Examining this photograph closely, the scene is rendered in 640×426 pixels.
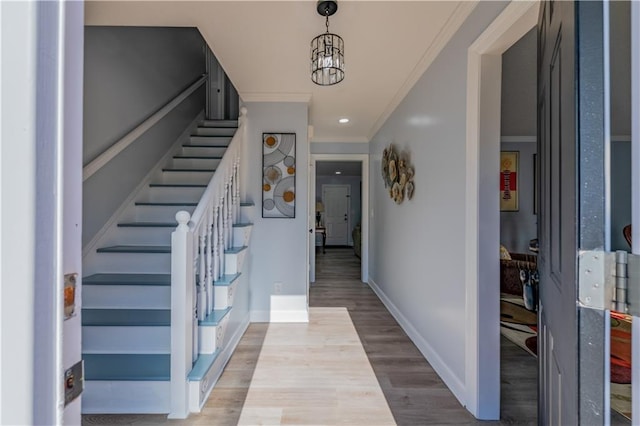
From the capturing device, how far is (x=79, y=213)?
477mm

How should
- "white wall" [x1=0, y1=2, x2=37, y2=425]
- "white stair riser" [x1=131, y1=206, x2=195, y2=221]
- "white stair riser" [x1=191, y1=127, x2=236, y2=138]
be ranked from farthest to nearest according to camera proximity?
"white stair riser" [x1=191, y1=127, x2=236, y2=138], "white stair riser" [x1=131, y1=206, x2=195, y2=221], "white wall" [x1=0, y1=2, x2=37, y2=425]

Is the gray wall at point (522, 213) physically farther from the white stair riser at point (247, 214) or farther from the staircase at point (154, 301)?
the staircase at point (154, 301)

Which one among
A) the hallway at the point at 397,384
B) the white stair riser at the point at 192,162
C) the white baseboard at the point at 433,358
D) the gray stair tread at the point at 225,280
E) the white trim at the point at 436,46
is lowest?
the hallway at the point at 397,384

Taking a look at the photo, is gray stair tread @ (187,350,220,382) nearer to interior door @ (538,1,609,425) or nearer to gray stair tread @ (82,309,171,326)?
gray stair tread @ (82,309,171,326)

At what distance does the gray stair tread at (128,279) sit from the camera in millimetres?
2186

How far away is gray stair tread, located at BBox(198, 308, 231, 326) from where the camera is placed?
2059mm

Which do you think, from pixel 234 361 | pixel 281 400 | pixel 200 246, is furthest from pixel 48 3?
pixel 234 361

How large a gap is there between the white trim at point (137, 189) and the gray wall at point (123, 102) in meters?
0.03

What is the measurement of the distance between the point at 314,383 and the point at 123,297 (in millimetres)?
1447

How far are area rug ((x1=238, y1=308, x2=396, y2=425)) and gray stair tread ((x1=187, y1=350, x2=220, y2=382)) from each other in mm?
314

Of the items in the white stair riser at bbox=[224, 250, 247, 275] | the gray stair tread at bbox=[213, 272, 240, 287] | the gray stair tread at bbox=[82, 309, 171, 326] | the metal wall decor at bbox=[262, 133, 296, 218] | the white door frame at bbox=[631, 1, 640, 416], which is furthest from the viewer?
the metal wall decor at bbox=[262, 133, 296, 218]

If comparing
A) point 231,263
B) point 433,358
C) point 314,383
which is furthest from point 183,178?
point 433,358

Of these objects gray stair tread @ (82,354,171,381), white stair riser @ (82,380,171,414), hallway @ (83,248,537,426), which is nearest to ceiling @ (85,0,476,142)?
gray stair tread @ (82,354,171,381)

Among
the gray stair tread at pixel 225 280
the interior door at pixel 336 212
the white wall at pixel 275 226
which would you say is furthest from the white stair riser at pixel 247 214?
the interior door at pixel 336 212
